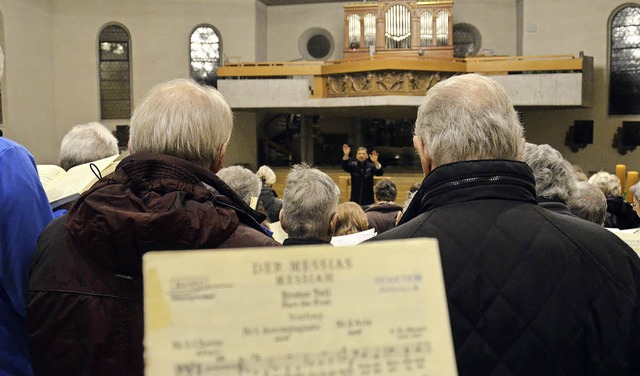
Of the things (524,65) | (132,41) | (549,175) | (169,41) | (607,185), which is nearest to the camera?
(549,175)

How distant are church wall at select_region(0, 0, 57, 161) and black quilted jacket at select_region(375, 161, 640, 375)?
17.3 m

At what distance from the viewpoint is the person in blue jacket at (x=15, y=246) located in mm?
2121

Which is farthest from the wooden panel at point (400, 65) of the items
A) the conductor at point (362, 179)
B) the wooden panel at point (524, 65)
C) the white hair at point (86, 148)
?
the white hair at point (86, 148)

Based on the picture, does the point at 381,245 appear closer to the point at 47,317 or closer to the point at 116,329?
the point at 116,329

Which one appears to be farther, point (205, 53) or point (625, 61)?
point (205, 53)

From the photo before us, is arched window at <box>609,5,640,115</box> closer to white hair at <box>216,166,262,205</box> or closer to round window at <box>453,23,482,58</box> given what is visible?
round window at <box>453,23,482,58</box>

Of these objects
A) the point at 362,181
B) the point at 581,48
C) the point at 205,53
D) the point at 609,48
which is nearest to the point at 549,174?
the point at 362,181

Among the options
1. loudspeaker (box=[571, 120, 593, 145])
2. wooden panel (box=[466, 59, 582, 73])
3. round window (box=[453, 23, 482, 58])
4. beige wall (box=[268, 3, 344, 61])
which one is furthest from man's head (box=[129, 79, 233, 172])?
beige wall (box=[268, 3, 344, 61])

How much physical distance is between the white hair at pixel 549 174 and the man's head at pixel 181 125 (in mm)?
1426

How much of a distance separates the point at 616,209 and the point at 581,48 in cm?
1287

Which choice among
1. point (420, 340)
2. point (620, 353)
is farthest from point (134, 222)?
point (620, 353)

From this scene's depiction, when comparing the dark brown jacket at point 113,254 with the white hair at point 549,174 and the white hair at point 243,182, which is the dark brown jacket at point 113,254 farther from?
the white hair at point 243,182

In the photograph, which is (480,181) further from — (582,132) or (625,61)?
(625,61)

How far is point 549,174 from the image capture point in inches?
112
